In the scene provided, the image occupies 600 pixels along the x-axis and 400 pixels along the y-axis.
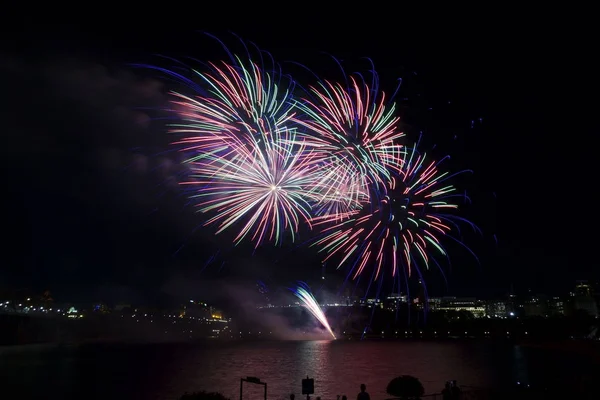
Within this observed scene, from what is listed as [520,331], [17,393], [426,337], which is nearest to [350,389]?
[17,393]

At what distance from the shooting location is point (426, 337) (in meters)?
162

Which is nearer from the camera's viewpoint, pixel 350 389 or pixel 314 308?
pixel 350 389

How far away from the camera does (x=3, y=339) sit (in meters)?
112

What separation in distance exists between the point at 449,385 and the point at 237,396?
48.4 ft

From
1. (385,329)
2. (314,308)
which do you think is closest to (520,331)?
(385,329)

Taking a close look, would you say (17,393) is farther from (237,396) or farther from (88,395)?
(237,396)

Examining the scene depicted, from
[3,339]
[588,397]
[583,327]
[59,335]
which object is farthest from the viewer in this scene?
[59,335]

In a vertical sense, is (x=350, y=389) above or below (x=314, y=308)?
below

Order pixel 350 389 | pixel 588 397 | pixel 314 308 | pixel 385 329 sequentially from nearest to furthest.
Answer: pixel 588 397, pixel 350 389, pixel 314 308, pixel 385 329

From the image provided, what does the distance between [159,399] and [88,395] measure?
642 centimetres

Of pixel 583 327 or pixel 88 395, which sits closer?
pixel 88 395

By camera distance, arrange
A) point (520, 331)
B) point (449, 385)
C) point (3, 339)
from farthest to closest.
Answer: point (520, 331) → point (3, 339) → point (449, 385)

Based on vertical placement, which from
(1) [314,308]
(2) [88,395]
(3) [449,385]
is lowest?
(2) [88,395]

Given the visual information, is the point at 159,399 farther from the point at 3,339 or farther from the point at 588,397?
the point at 3,339
